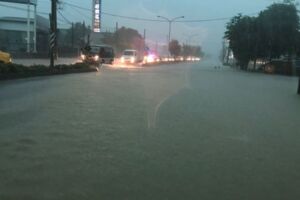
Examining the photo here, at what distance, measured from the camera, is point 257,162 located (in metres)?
7.57

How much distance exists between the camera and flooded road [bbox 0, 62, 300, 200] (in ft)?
19.4

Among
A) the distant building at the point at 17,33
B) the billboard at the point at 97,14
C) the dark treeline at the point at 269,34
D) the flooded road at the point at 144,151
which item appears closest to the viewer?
the flooded road at the point at 144,151

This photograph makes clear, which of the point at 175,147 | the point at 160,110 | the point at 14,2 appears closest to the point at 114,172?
the point at 175,147

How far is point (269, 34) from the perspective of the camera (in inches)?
2099

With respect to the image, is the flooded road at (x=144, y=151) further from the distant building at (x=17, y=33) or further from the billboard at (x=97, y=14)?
the billboard at (x=97, y=14)

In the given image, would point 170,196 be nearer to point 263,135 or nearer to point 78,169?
point 78,169

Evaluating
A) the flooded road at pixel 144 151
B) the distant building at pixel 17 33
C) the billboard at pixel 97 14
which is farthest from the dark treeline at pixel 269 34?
the flooded road at pixel 144 151

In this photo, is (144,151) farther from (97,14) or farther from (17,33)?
(17,33)

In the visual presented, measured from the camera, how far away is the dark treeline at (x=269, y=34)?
172 feet

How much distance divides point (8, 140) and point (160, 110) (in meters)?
5.64

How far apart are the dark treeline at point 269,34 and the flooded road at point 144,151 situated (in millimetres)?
39502

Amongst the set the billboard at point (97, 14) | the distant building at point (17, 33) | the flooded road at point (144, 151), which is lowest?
the flooded road at point (144, 151)

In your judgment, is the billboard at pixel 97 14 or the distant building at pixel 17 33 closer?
the distant building at pixel 17 33

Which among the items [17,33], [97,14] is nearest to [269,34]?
[97,14]
